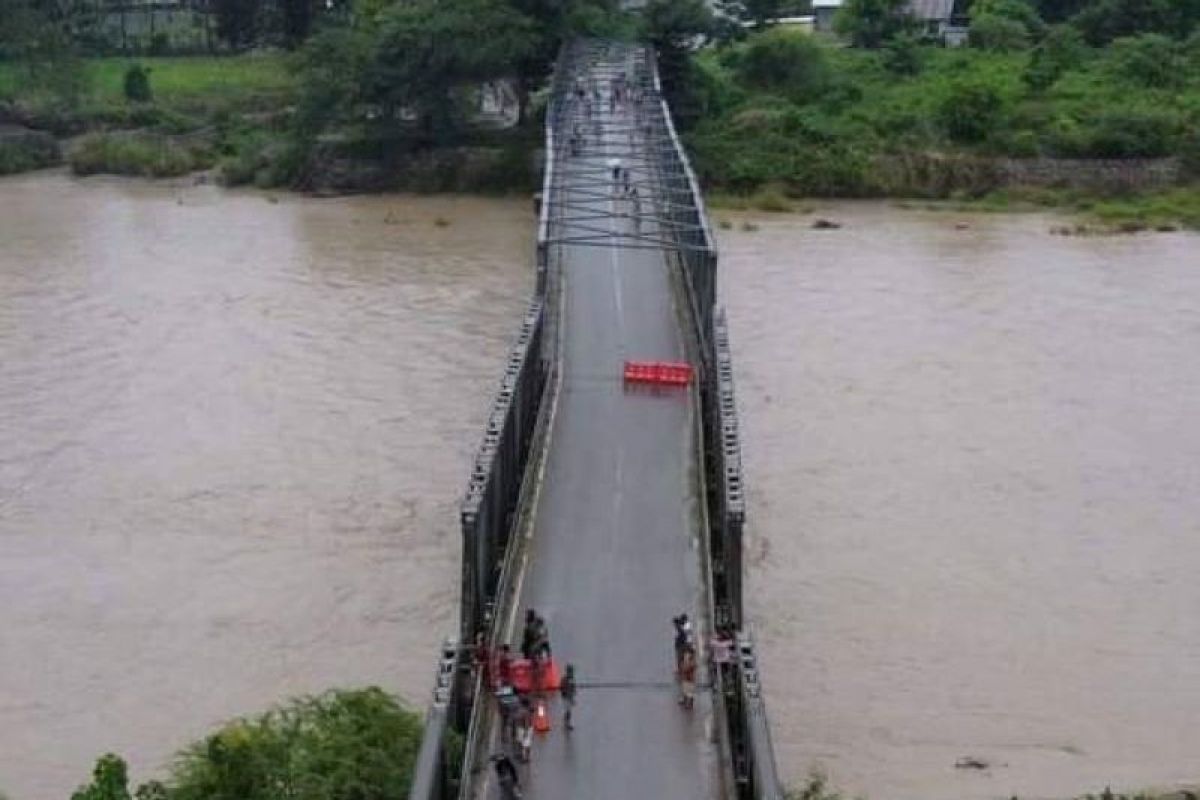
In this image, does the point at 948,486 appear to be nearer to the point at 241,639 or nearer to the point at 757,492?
the point at 757,492

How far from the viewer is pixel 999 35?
67.0 m

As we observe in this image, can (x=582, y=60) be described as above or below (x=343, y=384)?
above

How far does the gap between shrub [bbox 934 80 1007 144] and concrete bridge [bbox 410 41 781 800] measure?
25567 millimetres

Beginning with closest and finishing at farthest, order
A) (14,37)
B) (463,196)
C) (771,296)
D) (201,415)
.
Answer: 1. (201,415)
2. (771,296)
3. (463,196)
4. (14,37)

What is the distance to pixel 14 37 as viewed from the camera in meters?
64.1

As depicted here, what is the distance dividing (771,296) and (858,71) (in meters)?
25.6

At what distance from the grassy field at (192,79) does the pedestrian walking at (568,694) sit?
4813 cm

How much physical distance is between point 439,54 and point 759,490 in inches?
1160

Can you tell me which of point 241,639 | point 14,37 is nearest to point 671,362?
point 241,639

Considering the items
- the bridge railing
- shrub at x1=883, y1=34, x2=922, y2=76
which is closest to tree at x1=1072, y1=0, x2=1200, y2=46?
shrub at x1=883, y1=34, x2=922, y2=76

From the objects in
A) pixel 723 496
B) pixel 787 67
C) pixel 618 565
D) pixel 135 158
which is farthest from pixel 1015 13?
pixel 618 565

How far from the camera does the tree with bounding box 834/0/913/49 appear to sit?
2736 inches

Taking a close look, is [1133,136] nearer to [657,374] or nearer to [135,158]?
[135,158]

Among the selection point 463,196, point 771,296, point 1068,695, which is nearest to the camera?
point 1068,695
